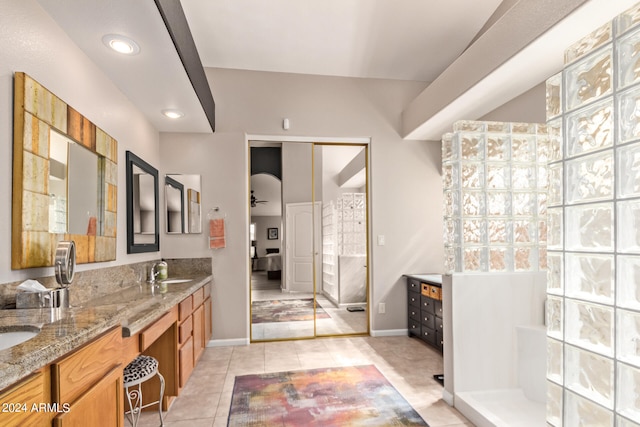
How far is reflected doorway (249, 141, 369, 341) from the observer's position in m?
4.21

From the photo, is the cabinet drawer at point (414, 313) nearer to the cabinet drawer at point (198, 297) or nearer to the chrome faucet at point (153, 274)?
the cabinet drawer at point (198, 297)

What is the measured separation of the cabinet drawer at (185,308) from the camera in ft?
8.39

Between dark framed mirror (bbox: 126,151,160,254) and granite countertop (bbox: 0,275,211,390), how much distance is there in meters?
0.95

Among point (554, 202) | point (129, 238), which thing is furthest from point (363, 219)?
point (554, 202)

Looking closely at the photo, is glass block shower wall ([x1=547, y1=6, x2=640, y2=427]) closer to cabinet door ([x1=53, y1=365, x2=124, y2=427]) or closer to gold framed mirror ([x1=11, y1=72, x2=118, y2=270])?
cabinet door ([x1=53, y1=365, x2=124, y2=427])

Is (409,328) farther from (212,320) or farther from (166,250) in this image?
(166,250)

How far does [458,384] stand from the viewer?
2484 millimetres

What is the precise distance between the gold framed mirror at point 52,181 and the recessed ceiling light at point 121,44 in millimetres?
445

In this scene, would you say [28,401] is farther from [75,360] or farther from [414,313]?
Result: [414,313]

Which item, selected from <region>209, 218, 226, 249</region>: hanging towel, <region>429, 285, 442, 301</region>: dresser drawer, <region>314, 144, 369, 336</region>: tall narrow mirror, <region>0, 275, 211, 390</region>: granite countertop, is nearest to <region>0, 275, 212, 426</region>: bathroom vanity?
<region>0, 275, 211, 390</region>: granite countertop

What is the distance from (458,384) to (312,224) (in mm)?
2310

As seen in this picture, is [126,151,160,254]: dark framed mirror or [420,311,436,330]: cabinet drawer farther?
[420,311,436,330]: cabinet drawer

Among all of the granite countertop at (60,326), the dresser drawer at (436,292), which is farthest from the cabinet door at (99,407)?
the dresser drawer at (436,292)

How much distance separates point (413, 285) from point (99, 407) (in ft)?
11.0
